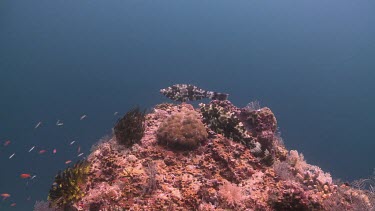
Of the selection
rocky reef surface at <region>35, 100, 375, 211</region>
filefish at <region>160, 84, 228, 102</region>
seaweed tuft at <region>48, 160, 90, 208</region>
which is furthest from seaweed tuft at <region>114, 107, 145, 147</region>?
filefish at <region>160, 84, 228, 102</region>

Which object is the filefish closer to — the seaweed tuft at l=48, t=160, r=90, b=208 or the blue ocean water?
the seaweed tuft at l=48, t=160, r=90, b=208

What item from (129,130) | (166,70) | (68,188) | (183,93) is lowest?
(68,188)

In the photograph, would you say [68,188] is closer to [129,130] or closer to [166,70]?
[129,130]

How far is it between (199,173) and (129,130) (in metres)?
2.48

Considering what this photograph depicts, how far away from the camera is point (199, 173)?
8.59 metres

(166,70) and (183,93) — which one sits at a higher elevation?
(166,70)

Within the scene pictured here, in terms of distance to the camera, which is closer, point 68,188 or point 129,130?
point 68,188

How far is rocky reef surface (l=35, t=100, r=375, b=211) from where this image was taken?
25.2 ft

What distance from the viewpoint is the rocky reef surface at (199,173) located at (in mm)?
7695

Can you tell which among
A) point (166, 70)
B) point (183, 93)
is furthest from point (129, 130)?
point (166, 70)

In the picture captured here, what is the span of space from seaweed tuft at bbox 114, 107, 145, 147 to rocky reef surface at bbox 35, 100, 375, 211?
30mm

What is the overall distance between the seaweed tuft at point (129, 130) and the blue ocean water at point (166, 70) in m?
62.9

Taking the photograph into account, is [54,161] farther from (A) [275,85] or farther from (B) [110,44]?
(A) [275,85]

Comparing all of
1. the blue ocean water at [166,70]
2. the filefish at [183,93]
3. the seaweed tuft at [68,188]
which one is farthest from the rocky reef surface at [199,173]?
the blue ocean water at [166,70]
